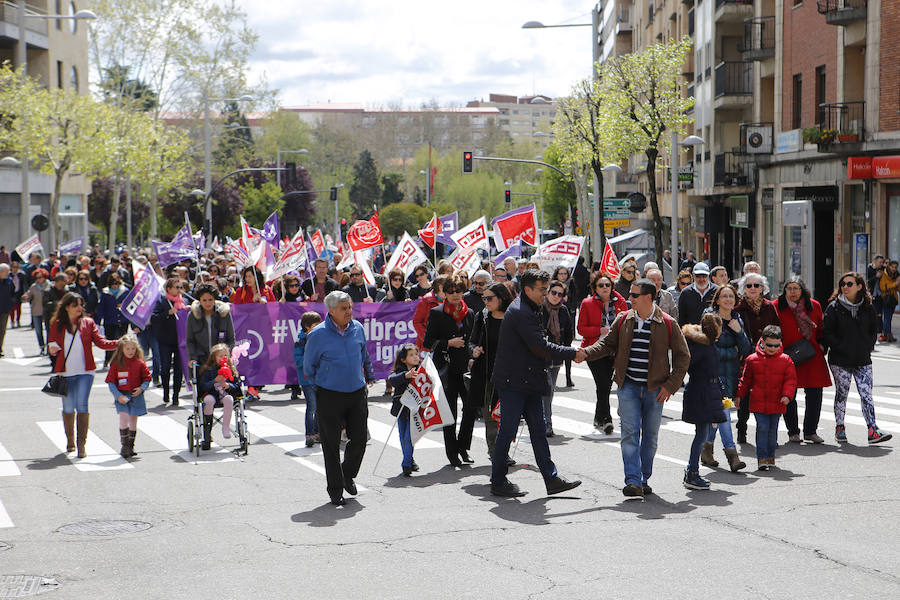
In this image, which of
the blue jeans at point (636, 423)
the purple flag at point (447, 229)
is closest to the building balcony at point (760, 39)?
the purple flag at point (447, 229)

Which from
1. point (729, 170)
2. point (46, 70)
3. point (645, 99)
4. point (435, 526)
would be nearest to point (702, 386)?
point (435, 526)

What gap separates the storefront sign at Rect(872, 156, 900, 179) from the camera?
28.1 metres

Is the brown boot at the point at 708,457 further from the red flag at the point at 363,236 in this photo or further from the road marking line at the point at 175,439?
the red flag at the point at 363,236

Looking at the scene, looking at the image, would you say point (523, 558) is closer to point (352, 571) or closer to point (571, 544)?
point (571, 544)

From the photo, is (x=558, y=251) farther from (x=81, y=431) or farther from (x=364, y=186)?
(x=364, y=186)

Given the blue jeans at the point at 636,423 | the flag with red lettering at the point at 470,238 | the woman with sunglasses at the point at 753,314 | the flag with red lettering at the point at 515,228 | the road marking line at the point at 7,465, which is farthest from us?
the flag with red lettering at the point at 515,228

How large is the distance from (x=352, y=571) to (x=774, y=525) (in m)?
3.24

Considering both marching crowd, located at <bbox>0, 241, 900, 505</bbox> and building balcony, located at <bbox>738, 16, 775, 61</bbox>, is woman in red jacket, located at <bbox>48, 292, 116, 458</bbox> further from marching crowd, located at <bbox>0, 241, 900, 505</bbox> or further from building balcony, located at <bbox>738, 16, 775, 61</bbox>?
building balcony, located at <bbox>738, 16, 775, 61</bbox>

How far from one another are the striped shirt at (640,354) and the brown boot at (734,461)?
1.85 m

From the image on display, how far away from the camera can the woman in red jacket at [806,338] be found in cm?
1266

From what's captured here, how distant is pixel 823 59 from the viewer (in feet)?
109

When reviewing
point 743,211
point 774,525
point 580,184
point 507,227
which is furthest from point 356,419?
point 580,184

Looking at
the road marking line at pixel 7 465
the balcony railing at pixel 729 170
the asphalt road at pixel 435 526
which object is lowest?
the road marking line at pixel 7 465

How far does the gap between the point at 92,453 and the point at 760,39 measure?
31.3 metres
